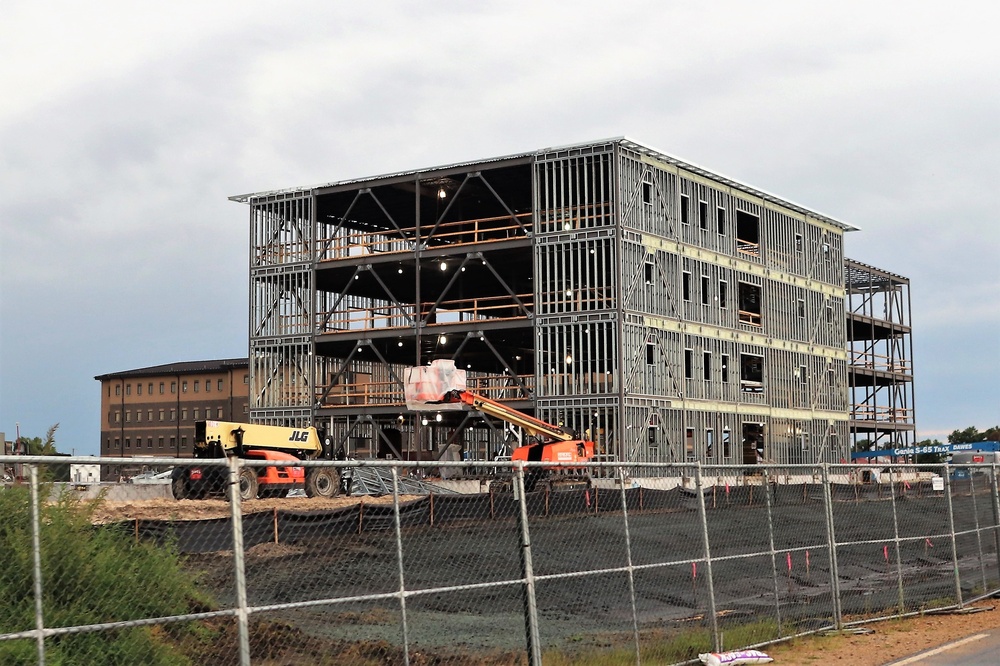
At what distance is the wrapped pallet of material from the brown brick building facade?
63.1 m

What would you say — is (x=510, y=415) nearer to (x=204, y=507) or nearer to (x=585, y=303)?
(x=585, y=303)

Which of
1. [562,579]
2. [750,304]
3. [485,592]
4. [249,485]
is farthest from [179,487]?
[750,304]

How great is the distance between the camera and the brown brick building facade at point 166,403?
10462cm

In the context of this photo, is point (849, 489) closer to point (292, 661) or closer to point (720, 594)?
point (720, 594)

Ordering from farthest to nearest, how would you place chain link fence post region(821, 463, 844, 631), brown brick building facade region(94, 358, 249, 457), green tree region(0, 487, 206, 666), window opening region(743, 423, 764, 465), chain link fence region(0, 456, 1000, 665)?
brown brick building facade region(94, 358, 249, 457)
window opening region(743, 423, 764, 465)
chain link fence post region(821, 463, 844, 631)
chain link fence region(0, 456, 1000, 665)
green tree region(0, 487, 206, 666)

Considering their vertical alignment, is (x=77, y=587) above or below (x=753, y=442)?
below

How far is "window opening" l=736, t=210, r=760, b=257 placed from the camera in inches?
2214

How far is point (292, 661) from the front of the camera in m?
13.1

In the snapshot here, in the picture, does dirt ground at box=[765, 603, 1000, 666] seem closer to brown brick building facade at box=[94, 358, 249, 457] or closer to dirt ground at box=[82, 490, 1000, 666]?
dirt ground at box=[82, 490, 1000, 666]

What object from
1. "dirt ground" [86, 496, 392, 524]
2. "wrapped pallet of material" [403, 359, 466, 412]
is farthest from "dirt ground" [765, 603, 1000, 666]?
"wrapped pallet of material" [403, 359, 466, 412]

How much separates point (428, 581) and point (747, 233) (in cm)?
4169

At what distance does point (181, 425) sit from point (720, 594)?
92881 mm

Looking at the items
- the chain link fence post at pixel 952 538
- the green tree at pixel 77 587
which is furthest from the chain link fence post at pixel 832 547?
the green tree at pixel 77 587

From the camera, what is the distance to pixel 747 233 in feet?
193
